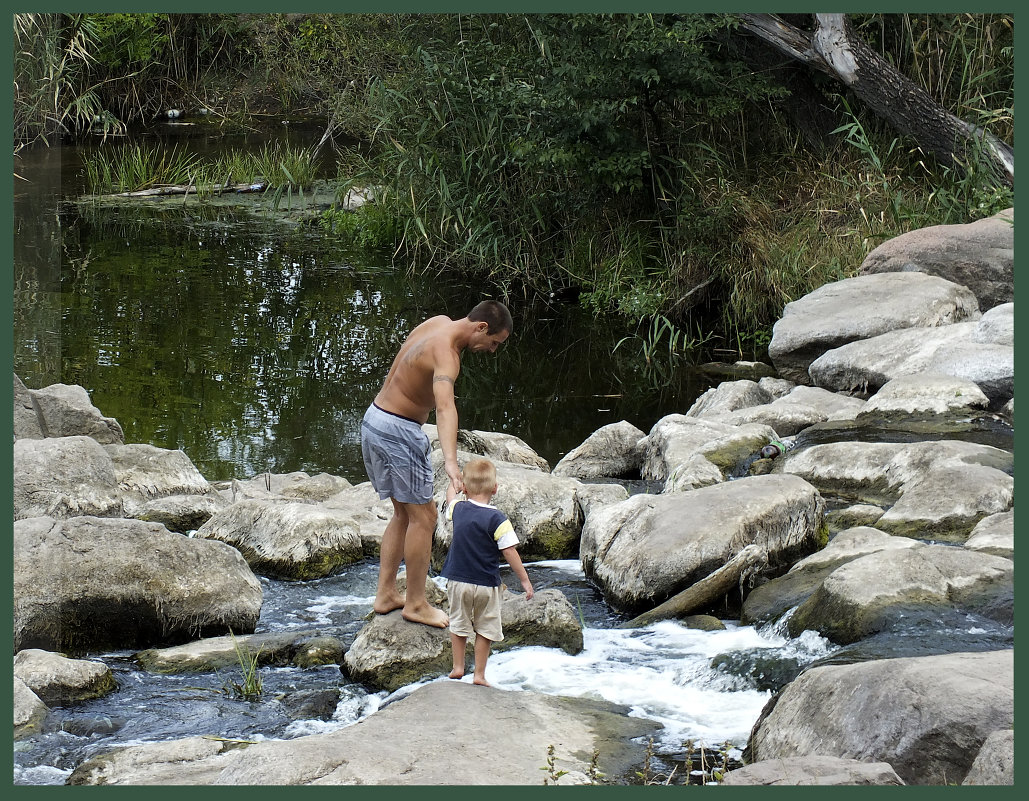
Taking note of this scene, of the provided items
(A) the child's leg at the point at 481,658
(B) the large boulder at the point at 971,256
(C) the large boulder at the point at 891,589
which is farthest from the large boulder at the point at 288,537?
(B) the large boulder at the point at 971,256

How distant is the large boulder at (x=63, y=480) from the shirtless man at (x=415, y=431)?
256 centimetres

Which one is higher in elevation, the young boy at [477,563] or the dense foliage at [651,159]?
the dense foliage at [651,159]

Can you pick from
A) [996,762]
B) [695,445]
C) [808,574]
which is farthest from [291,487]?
[996,762]

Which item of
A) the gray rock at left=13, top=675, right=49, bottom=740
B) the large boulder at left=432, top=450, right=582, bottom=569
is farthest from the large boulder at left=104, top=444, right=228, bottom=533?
the gray rock at left=13, top=675, right=49, bottom=740

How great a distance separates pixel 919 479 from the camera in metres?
6.74

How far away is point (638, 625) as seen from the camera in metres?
5.68

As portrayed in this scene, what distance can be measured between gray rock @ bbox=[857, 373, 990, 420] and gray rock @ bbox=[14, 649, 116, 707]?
216 inches

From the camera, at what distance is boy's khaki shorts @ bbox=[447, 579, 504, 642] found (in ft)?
15.3

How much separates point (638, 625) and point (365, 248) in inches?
450

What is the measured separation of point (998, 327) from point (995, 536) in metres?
3.46

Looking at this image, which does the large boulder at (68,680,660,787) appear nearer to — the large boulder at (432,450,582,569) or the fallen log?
the large boulder at (432,450,582,569)

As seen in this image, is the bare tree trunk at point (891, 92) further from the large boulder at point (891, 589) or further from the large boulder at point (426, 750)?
the large boulder at point (426, 750)

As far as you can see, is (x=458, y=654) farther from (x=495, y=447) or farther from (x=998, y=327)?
(x=998, y=327)

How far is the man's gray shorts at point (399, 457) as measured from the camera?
5145 mm
